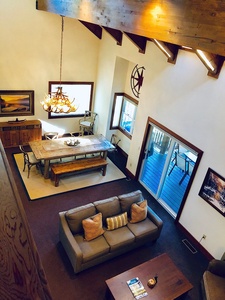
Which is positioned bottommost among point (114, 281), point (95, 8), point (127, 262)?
point (127, 262)

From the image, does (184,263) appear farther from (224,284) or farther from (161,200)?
(161,200)

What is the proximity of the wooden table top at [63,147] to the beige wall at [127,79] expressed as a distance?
1016 millimetres

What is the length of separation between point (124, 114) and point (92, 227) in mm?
4891

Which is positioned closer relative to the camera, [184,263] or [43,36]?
[184,263]

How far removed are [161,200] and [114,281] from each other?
123 inches

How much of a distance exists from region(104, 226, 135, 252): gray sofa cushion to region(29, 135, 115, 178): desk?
8.68 ft

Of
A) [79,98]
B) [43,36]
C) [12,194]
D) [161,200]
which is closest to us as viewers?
[12,194]

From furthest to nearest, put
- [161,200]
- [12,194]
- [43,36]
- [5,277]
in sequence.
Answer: [43,36] → [161,200] → [12,194] → [5,277]

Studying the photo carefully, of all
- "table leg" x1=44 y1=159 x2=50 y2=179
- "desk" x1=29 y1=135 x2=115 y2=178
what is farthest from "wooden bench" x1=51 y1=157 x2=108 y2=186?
"desk" x1=29 y1=135 x2=115 y2=178

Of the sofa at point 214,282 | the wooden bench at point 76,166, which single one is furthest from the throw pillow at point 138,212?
the wooden bench at point 76,166

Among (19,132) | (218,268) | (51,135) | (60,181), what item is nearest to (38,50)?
(19,132)

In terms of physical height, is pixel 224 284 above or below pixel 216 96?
below

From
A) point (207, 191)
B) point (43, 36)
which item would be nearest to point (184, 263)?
point (207, 191)

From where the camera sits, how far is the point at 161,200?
6637 mm
